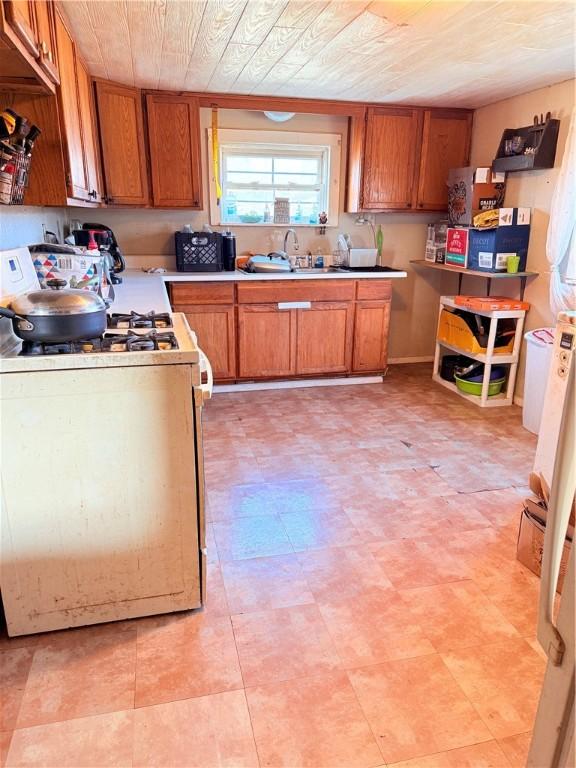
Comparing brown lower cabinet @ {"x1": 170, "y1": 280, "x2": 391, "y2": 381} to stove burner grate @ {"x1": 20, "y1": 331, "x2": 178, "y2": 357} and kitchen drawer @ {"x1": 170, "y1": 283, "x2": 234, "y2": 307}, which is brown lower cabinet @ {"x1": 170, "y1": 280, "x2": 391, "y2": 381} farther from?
stove burner grate @ {"x1": 20, "y1": 331, "x2": 178, "y2": 357}

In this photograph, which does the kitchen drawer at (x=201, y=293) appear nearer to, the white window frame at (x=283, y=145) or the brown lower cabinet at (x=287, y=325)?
the brown lower cabinet at (x=287, y=325)

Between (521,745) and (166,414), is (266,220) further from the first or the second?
(521,745)

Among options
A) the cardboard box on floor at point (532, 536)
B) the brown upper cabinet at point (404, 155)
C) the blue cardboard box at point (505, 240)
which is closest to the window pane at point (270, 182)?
the brown upper cabinet at point (404, 155)

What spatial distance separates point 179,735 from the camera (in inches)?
53.8

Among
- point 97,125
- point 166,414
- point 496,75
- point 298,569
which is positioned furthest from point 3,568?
point 496,75

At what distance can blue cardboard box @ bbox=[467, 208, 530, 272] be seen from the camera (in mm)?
3674

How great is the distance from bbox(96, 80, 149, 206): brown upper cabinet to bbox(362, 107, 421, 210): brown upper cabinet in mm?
1758

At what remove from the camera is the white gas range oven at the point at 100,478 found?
1530 mm

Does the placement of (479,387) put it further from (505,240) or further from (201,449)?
(201,449)

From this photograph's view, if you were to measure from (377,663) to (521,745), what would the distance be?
1.39 ft

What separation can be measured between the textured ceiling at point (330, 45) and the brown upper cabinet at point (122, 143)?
0.45 ft

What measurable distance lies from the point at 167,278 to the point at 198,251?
405mm

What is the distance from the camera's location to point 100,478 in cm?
163

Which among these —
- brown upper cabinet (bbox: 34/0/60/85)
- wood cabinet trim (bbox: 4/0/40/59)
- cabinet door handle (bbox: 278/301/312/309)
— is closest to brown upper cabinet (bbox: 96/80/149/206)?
cabinet door handle (bbox: 278/301/312/309)
